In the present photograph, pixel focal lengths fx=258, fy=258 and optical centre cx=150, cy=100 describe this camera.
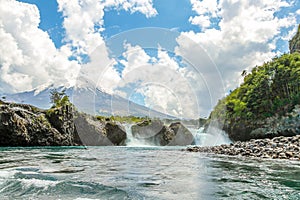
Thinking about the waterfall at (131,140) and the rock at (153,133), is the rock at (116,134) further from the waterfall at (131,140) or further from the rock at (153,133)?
the rock at (153,133)

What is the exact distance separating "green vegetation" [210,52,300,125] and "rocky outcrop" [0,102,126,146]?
79.7 ft

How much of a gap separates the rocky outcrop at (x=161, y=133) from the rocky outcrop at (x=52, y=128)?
169 inches

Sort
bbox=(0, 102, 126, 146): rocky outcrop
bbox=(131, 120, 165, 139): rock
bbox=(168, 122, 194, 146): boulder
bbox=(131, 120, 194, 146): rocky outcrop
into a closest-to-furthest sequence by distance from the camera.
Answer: bbox=(0, 102, 126, 146): rocky outcrop
bbox=(131, 120, 165, 139): rock
bbox=(131, 120, 194, 146): rocky outcrop
bbox=(168, 122, 194, 146): boulder

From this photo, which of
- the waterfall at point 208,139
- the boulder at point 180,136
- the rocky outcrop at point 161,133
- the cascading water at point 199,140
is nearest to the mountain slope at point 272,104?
the waterfall at point 208,139

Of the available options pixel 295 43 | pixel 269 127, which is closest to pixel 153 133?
pixel 269 127

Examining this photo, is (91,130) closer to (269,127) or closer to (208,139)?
(208,139)

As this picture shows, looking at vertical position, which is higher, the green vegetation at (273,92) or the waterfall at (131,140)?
the green vegetation at (273,92)

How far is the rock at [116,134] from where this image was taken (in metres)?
49.5

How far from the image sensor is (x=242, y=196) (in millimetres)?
5820

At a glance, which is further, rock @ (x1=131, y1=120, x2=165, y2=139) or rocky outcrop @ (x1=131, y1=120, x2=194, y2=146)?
rocky outcrop @ (x1=131, y1=120, x2=194, y2=146)

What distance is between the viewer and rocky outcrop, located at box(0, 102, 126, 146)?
36375 mm

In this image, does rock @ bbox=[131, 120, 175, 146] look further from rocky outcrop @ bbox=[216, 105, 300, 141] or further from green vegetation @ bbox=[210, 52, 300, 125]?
green vegetation @ bbox=[210, 52, 300, 125]

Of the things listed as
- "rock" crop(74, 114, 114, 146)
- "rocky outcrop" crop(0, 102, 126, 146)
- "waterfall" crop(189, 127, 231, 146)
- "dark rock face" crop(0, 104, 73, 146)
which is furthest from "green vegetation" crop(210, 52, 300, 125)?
"dark rock face" crop(0, 104, 73, 146)

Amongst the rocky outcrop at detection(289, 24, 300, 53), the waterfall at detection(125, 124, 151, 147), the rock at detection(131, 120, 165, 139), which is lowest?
the waterfall at detection(125, 124, 151, 147)
